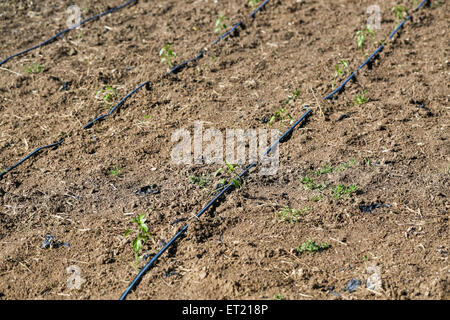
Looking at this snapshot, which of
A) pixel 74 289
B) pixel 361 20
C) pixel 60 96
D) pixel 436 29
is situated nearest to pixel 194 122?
pixel 60 96

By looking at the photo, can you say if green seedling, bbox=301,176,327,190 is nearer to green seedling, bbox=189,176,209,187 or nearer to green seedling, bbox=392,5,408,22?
green seedling, bbox=189,176,209,187

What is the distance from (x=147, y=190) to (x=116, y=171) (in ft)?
1.25

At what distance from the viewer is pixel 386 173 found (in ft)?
14.4

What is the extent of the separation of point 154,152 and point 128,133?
1.28 ft

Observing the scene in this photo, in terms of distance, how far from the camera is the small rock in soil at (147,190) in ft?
14.4

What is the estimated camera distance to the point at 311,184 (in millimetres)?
4363

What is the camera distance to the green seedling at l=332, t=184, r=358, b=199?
4.23 m

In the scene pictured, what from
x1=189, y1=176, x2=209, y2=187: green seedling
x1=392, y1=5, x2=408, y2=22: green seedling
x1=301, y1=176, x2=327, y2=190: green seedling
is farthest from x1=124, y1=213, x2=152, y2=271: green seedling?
x1=392, y1=5, x2=408, y2=22: green seedling

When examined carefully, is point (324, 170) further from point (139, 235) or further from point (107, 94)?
point (107, 94)

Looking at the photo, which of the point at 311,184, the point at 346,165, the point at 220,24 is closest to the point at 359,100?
the point at 346,165

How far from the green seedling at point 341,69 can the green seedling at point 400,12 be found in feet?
3.83

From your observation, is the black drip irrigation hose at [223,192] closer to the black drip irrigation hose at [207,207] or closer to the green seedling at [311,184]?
the black drip irrigation hose at [207,207]

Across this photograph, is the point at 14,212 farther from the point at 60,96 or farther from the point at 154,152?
the point at 60,96

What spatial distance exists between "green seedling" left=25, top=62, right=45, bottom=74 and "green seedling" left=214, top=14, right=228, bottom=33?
194 cm
